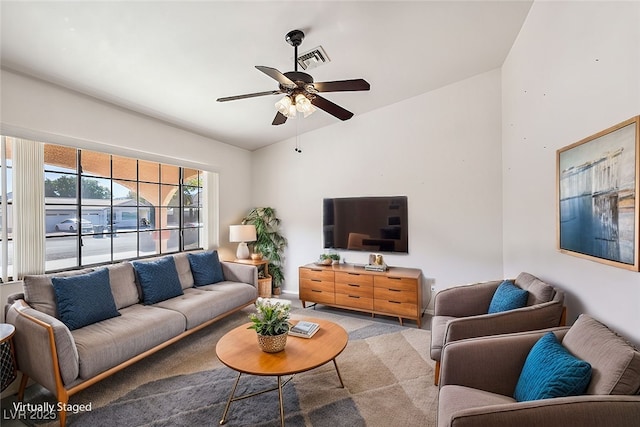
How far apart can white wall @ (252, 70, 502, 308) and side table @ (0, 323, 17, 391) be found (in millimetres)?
3333

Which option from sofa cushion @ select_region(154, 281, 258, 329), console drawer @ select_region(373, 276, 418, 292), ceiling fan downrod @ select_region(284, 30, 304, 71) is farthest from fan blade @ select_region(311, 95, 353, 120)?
sofa cushion @ select_region(154, 281, 258, 329)

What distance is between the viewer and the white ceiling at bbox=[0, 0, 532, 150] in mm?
1985

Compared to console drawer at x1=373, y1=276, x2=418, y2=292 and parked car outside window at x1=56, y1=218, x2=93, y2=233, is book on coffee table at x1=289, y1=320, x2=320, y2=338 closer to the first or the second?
console drawer at x1=373, y1=276, x2=418, y2=292

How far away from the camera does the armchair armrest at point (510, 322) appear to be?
6.39 feet

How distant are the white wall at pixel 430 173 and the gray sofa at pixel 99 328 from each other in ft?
6.75

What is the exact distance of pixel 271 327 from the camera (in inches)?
82.0

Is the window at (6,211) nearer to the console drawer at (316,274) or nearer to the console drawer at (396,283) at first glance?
the console drawer at (316,274)

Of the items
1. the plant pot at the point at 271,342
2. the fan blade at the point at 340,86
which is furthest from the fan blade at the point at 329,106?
the plant pot at the point at 271,342

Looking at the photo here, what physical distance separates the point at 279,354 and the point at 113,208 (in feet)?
8.77

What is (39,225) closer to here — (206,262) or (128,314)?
(128,314)

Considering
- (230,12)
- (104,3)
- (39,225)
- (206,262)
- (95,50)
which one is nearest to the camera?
(104,3)

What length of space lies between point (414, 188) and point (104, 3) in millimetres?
3592

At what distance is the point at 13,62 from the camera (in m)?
2.24

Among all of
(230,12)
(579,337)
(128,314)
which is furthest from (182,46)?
(579,337)
